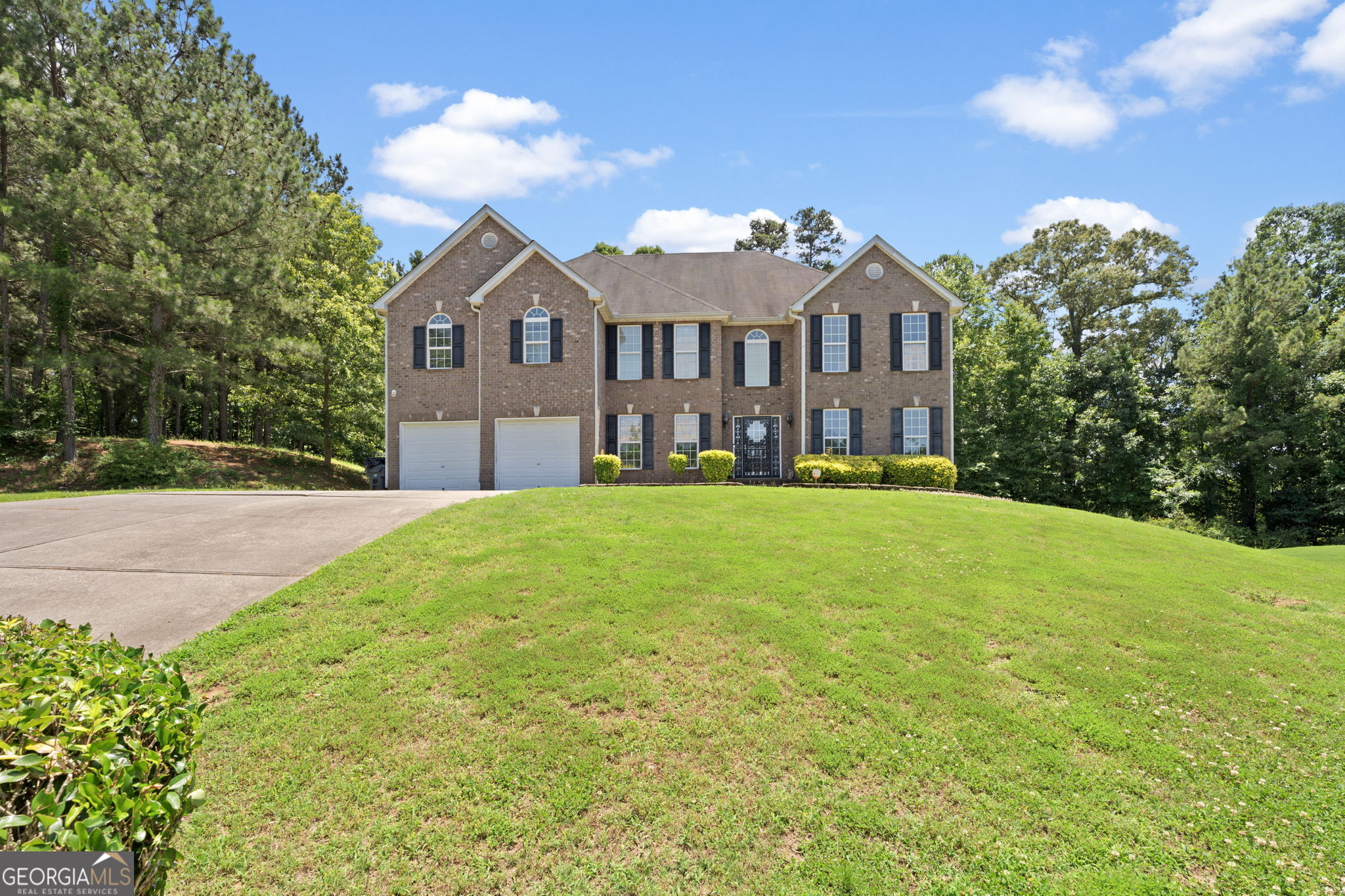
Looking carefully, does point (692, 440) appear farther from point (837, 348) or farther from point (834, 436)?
point (837, 348)

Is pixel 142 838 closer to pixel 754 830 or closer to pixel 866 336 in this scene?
pixel 754 830

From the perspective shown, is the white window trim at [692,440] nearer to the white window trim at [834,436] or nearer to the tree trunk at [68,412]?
the white window trim at [834,436]

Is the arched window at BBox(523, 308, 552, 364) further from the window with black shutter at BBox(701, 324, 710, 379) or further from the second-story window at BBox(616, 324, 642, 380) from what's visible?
the window with black shutter at BBox(701, 324, 710, 379)

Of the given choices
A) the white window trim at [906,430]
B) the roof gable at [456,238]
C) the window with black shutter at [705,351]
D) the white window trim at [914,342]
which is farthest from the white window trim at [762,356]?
the roof gable at [456,238]

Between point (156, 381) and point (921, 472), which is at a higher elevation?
point (156, 381)

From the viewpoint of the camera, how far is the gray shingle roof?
22.3 metres

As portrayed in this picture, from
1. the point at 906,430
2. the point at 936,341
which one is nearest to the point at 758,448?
the point at 906,430

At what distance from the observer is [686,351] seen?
22.0 metres

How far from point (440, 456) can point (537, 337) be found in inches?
210

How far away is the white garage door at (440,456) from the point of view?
20969mm

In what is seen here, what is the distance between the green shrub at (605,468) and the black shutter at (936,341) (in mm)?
11630

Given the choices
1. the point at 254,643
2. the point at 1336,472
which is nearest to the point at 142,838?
the point at 254,643

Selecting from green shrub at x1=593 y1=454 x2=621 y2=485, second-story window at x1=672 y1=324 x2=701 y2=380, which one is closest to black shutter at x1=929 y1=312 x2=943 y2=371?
second-story window at x1=672 y1=324 x2=701 y2=380

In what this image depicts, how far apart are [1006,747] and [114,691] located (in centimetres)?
597
